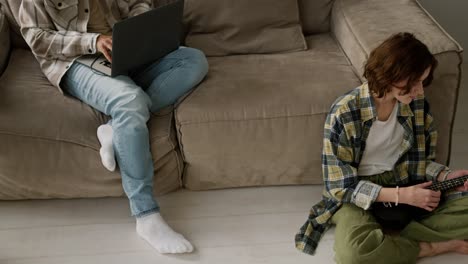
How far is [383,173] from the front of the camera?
6.54ft

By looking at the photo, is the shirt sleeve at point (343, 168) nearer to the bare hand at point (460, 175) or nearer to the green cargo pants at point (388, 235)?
the green cargo pants at point (388, 235)

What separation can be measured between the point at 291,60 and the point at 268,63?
9 cm

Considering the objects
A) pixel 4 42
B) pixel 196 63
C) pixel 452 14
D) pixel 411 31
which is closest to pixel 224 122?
pixel 196 63

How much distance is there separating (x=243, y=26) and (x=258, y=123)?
488 millimetres

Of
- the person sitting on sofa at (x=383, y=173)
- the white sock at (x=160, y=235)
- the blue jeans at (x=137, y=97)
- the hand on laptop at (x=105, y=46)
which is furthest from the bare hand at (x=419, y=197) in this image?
the hand on laptop at (x=105, y=46)

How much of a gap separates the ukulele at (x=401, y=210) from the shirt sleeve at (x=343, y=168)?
0.07 metres

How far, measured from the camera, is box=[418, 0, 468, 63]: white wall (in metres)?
2.84

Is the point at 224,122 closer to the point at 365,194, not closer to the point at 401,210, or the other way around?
the point at 365,194

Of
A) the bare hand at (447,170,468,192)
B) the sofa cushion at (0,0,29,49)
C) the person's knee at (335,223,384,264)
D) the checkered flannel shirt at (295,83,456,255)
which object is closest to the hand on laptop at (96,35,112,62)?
the sofa cushion at (0,0,29,49)

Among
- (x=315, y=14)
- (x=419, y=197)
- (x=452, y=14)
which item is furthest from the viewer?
(x=452, y=14)

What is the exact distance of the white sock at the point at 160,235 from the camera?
1.94 metres

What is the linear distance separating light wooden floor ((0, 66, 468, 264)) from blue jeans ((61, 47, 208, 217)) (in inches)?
5.5

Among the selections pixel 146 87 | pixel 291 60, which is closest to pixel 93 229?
pixel 146 87

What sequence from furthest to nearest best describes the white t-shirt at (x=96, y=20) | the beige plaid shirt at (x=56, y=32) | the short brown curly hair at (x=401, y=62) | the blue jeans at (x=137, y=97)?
1. the white t-shirt at (x=96, y=20)
2. the beige plaid shirt at (x=56, y=32)
3. the blue jeans at (x=137, y=97)
4. the short brown curly hair at (x=401, y=62)
